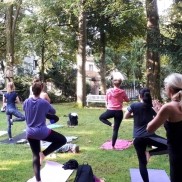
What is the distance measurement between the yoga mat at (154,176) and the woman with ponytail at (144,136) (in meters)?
0.60

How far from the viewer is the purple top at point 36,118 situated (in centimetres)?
391

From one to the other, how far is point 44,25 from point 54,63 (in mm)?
5238

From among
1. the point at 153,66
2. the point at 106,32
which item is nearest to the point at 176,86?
the point at 153,66

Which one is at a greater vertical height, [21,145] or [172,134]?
[172,134]

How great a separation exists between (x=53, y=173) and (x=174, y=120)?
8.83 ft

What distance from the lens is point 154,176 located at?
15.0 ft

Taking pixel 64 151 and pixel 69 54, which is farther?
pixel 69 54

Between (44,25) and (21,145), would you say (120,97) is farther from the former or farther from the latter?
(44,25)

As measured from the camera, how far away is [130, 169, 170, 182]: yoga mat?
4.38 meters

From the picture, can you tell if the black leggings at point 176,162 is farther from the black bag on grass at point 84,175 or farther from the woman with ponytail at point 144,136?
the black bag on grass at point 84,175

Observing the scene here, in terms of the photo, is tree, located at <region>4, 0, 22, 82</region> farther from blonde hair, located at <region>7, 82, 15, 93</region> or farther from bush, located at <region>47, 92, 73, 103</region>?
blonde hair, located at <region>7, 82, 15, 93</region>

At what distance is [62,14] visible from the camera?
19.7 meters

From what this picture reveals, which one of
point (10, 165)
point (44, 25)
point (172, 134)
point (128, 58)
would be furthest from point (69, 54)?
point (172, 134)

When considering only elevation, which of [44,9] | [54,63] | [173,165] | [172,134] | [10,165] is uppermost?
[44,9]
